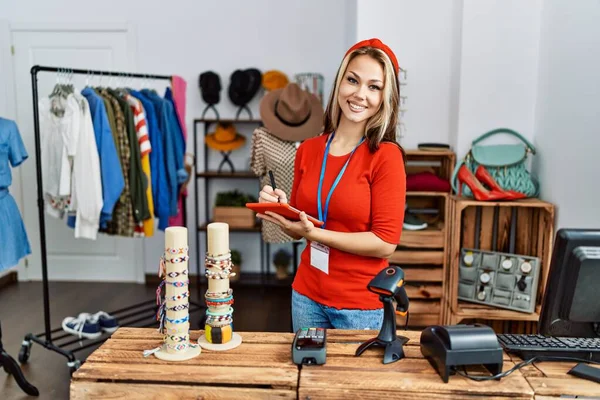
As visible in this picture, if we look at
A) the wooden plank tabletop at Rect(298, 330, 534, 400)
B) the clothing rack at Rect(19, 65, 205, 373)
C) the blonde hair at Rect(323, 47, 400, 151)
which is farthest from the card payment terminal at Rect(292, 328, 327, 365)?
the clothing rack at Rect(19, 65, 205, 373)

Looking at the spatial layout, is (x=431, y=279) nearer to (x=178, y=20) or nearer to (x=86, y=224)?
(x=86, y=224)

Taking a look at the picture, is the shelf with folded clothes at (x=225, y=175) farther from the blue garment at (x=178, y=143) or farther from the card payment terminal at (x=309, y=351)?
the card payment terminal at (x=309, y=351)

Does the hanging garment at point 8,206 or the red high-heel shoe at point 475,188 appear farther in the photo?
the red high-heel shoe at point 475,188

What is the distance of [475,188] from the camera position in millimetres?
2869

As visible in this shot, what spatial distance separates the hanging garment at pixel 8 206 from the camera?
270cm

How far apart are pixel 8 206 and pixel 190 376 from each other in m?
2.14

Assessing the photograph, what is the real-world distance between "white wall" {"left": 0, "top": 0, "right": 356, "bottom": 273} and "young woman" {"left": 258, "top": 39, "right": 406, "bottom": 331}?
2939 millimetres

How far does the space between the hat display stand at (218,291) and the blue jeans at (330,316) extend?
0.39m

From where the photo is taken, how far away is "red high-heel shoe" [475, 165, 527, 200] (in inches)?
111

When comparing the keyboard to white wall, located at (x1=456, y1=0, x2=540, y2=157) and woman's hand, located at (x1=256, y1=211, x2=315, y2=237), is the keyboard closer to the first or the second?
woman's hand, located at (x1=256, y1=211, x2=315, y2=237)

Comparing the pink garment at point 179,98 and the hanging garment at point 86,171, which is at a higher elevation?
the pink garment at point 179,98

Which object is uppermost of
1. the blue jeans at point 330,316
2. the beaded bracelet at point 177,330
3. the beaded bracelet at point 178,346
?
the beaded bracelet at point 177,330

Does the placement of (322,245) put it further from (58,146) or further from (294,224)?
(58,146)

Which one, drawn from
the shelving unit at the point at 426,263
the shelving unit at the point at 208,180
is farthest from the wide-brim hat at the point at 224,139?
the shelving unit at the point at 426,263
